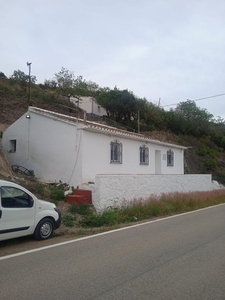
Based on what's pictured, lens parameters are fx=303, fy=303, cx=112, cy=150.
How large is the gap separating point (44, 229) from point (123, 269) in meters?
3.48

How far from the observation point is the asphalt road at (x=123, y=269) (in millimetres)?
4668

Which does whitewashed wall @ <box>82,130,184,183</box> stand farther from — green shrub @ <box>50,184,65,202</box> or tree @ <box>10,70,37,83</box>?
tree @ <box>10,70,37,83</box>

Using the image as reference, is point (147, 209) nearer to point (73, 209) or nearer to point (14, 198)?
point (73, 209)

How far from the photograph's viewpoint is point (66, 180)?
1606 cm

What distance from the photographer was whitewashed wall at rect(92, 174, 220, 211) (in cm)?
1302

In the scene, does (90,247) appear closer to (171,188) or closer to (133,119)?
(171,188)

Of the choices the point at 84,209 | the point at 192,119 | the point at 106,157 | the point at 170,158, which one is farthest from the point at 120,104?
the point at 84,209

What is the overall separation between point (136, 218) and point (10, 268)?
6.81m

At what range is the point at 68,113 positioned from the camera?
34656 mm

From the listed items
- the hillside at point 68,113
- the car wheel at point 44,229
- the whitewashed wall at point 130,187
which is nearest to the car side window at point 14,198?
the car wheel at point 44,229

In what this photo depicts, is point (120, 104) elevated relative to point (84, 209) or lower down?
elevated

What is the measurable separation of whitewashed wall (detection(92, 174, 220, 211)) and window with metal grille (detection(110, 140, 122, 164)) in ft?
8.87

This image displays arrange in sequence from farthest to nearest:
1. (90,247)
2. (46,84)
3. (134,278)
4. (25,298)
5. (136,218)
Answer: (46,84) < (136,218) < (90,247) < (134,278) < (25,298)

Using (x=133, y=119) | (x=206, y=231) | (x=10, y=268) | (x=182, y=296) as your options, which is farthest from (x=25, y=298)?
(x=133, y=119)
